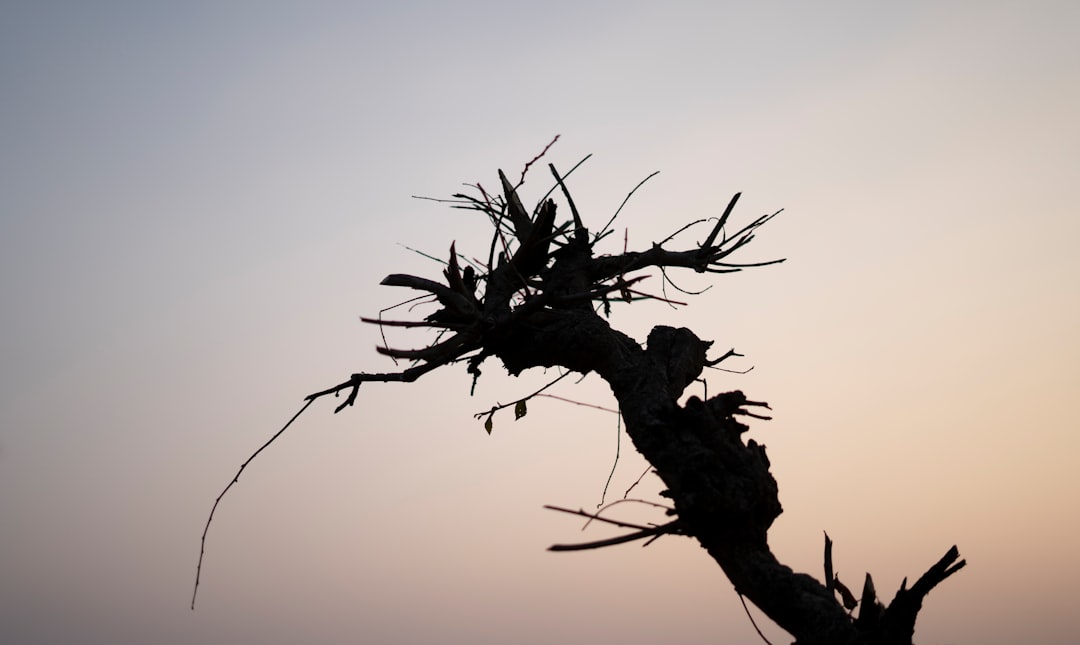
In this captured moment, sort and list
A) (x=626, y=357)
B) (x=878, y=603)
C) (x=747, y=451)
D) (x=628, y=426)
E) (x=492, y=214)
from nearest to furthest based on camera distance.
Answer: (x=878, y=603)
(x=747, y=451)
(x=628, y=426)
(x=626, y=357)
(x=492, y=214)

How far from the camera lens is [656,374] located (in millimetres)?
3920

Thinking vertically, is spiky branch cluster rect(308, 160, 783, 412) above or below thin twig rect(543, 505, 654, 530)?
above

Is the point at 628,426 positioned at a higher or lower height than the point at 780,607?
higher

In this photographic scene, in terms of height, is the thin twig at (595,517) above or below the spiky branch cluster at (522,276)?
below

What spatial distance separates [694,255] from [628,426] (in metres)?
1.19

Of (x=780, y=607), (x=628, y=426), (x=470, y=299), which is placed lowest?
(x=780, y=607)

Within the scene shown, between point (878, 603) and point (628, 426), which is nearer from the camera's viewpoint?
point (878, 603)

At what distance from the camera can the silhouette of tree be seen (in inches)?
124

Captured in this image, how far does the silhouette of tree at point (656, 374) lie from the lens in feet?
10.4

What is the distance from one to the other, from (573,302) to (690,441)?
96 cm

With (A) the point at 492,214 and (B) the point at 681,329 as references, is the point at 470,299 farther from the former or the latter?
(B) the point at 681,329

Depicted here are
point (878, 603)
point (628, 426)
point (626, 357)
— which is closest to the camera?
point (878, 603)

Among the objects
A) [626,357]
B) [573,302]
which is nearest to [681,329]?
[626,357]

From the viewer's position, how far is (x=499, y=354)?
436 centimetres
